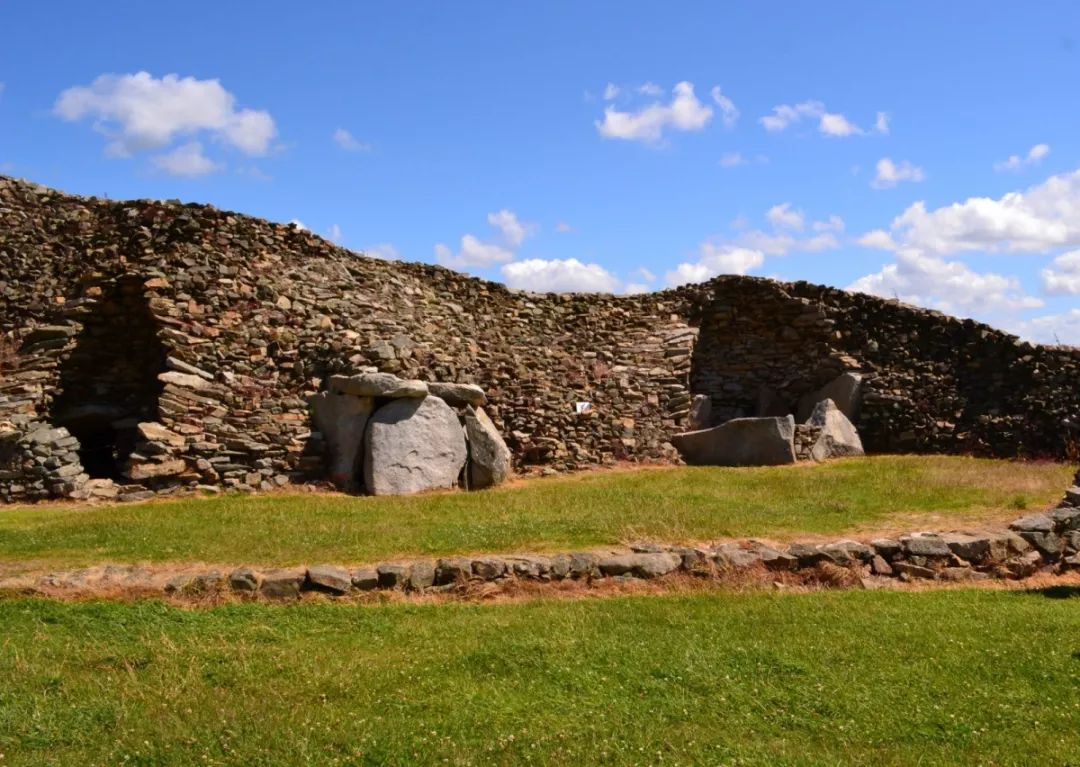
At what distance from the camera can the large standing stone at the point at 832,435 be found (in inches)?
976

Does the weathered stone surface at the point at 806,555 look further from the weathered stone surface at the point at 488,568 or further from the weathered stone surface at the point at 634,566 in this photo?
the weathered stone surface at the point at 488,568

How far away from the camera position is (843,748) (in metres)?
6.81

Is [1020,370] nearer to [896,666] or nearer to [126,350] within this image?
[896,666]

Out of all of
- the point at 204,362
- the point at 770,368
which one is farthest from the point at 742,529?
the point at 770,368

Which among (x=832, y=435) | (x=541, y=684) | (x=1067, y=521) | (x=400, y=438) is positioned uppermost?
(x=832, y=435)

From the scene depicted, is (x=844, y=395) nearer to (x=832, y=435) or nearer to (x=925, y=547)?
(x=832, y=435)

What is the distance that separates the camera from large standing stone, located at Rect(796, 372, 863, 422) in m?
27.1

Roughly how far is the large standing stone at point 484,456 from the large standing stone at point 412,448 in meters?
0.25

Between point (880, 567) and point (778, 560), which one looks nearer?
point (778, 560)

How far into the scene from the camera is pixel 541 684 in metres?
8.05

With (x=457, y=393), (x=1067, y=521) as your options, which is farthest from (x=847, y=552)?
(x=457, y=393)

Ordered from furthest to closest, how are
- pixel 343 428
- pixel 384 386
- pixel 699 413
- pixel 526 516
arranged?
1. pixel 699 413
2. pixel 343 428
3. pixel 384 386
4. pixel 526 516

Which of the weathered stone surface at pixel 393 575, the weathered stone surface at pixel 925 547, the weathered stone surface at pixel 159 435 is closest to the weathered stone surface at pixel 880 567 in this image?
the weathered stone surface at pixel 925 547

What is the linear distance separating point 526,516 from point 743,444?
31.8 ft
